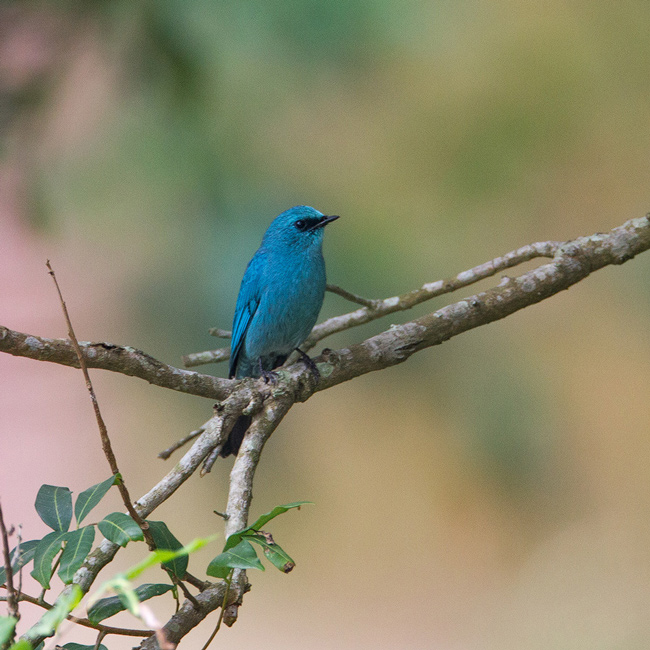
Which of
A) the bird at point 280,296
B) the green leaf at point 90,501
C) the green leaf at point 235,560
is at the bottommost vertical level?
the green leaf at point 235,560

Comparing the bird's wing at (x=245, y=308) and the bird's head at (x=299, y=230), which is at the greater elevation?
the bird's head at (x=299, y=230)

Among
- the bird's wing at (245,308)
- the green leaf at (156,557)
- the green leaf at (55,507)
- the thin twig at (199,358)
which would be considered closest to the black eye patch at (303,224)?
the bird's wing at (245,308)

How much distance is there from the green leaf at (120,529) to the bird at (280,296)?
1.73 m

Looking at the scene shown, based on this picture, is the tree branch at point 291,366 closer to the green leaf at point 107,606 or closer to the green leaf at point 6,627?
the green leaf at point 107,606

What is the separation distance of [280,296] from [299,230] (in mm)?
438

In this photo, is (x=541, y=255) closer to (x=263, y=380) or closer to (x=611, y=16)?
(x=263, y=380)

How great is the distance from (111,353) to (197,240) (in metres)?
2.85

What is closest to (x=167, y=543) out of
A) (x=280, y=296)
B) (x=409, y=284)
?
(x=280, y=296)

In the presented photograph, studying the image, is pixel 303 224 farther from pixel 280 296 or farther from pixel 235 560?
pixel 235 560

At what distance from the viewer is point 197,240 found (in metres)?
4.67

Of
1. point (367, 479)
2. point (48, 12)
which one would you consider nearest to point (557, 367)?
point (367, 479)

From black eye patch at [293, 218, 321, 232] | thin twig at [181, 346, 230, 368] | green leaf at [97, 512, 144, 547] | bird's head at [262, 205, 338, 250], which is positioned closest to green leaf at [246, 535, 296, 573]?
green leaf at [97, 512, 144, 547]

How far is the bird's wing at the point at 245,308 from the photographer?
10.9 ft

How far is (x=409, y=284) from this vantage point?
4891mm
